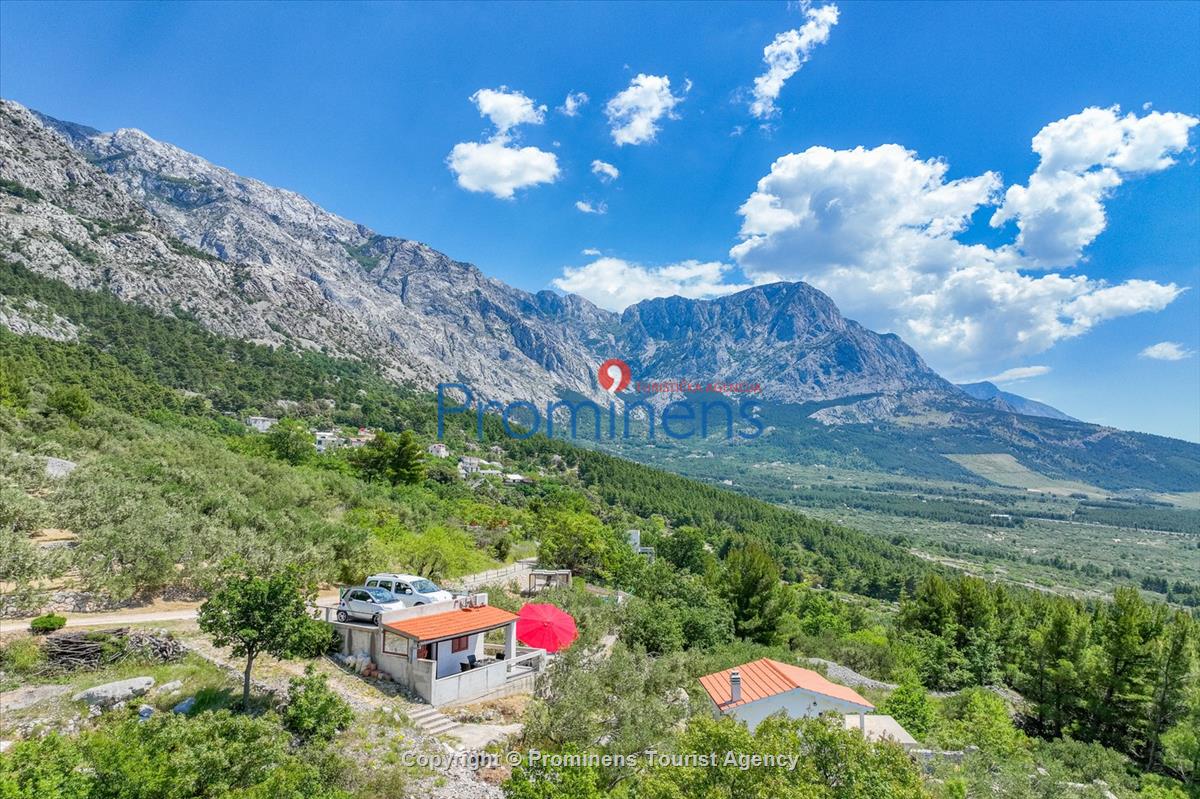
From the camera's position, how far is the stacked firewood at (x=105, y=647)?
574 inches

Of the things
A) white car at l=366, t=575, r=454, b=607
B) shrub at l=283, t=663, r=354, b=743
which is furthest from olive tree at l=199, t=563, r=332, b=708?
white car at l=366, t=575, r=454, b=607

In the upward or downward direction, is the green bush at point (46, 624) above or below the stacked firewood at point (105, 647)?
above

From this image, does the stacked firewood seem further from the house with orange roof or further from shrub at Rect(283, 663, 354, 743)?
the house with orange roof

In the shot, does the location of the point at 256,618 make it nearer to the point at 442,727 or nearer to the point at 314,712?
the point at 314,712

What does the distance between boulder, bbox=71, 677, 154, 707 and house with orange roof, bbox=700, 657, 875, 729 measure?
50.9 ft

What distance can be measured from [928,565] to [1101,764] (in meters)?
91.5

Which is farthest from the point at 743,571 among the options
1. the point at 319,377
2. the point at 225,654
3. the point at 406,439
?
the point at 319,377

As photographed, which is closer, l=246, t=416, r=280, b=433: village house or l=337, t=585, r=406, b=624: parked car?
l=337, t=585, r=406, b=624: parked car

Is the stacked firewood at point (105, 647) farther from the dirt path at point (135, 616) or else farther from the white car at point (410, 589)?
the white car at point (410, 589)

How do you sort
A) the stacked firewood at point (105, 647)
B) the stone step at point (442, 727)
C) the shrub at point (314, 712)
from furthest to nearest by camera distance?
the stone step at point (442, 727), the stacked firewood at point (105, 647), the shrub at point (314, 712)

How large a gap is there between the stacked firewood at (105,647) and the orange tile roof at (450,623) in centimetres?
587

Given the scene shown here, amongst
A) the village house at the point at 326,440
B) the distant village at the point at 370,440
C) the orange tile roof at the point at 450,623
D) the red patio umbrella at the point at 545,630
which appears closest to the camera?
the orange tile roof at the point at 450,623

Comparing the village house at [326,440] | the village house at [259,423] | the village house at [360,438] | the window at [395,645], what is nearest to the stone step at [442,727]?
the window at [395,645]

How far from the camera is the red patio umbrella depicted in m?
22.6
